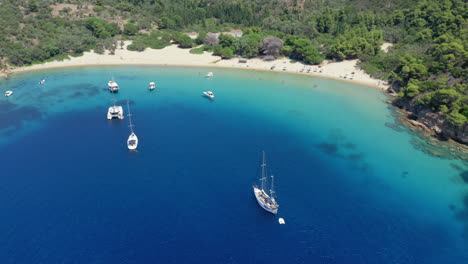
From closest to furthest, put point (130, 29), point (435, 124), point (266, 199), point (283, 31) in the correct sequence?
1. point (266, 199)
2. point (435, 124)
3. point (283, 31)
4. point (130, 29)

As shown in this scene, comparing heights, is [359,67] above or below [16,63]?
above

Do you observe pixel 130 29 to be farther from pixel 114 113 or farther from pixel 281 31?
pixel 114 113

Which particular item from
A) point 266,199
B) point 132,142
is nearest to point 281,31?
point 132,142

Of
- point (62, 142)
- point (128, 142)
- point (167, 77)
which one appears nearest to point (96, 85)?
point (167, 77)

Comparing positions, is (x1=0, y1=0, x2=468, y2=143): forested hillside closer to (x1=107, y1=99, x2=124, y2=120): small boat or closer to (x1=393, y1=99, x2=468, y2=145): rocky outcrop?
(x1=393, y1=99, x2=468, y2=145): rocky outcrop

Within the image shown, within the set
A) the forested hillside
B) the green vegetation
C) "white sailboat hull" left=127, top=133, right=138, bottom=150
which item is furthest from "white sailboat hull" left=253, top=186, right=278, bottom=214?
the green vegetation

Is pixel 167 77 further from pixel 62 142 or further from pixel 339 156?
pixel 339 156
